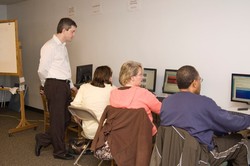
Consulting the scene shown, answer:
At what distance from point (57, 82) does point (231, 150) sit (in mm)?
2148

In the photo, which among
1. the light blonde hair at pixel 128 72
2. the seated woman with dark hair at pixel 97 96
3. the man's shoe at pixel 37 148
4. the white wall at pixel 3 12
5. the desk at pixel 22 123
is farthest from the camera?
the white wall at pixel 3 12

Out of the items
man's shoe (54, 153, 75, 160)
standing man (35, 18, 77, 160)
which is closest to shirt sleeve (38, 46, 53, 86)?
standing man (35, 18, 77, 160)

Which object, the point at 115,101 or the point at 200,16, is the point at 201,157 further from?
the point at 200,16

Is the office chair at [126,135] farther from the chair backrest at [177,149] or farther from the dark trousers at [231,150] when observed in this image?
the dark trousers at [231,150]

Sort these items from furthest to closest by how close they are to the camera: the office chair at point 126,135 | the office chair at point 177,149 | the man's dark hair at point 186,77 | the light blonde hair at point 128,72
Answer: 1. the light blonde hair at point 128,72
2. the office chair at point 126,135
3. the man's dark hair at point 186,77
4. the office chair at point 177,149

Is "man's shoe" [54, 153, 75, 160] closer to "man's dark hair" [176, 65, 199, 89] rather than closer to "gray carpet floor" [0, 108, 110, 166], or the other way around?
"gray carpet floor" [0, 108, 110, 166]

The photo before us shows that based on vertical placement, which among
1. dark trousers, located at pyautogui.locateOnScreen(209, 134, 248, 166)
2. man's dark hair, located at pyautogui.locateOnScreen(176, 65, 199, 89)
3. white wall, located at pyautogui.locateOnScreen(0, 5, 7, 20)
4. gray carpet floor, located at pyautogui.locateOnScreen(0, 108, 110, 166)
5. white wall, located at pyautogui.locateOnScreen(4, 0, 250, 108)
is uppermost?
white wall, located at pyautogui.locateOnScreen(0, 5, 7, 20)

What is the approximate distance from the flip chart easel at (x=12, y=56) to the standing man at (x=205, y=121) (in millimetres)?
3213

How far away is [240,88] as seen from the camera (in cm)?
269

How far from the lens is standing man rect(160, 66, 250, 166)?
1.87 meters

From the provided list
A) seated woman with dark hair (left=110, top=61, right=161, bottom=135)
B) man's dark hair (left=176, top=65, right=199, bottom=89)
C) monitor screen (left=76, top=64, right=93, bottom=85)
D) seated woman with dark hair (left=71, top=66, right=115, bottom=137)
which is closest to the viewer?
man's dark hair (left=176, top=65, right=199, bottom=89)

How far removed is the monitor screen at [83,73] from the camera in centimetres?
401

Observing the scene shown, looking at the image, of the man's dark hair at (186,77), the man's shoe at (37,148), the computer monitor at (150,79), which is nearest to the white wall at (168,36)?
the computer monitor at (150,79)

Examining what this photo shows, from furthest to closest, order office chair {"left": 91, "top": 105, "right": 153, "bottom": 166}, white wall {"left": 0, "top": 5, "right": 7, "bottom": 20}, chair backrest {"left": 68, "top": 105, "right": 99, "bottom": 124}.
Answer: white wall {"left": 0, "top": 5, "right": 7, "bottom": 20} → chair backrest {"left": 68, "top": 105, "right": 99, "bottom": 124} → office chair {"left": 91, "top": 105, "right": 153, "bottom": 166}
